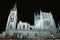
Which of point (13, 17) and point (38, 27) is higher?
point (13, 17)

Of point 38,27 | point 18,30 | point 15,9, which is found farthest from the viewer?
point 15,9

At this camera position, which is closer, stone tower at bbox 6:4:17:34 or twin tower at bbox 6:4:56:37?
twin tower at bbox 6:4:56:37

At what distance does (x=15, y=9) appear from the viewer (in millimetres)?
33312

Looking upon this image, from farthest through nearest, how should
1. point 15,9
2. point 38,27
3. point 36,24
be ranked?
1. point 15,9
2. point 36,24
3. point 38,27

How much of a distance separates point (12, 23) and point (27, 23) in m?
3.12

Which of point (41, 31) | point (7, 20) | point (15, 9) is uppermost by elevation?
point (15, 9)

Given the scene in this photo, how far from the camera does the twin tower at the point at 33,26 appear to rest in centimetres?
2647

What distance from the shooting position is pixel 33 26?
29828 millimetres

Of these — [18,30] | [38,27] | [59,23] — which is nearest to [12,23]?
[18,30]

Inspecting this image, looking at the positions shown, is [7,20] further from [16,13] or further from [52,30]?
[52,30]

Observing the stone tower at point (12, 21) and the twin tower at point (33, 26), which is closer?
the twin tower at point (33, 26)

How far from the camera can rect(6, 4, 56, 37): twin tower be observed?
26469mm

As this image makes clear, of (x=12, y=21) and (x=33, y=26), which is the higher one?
(x=12, y=21)

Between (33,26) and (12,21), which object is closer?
(33,26)
